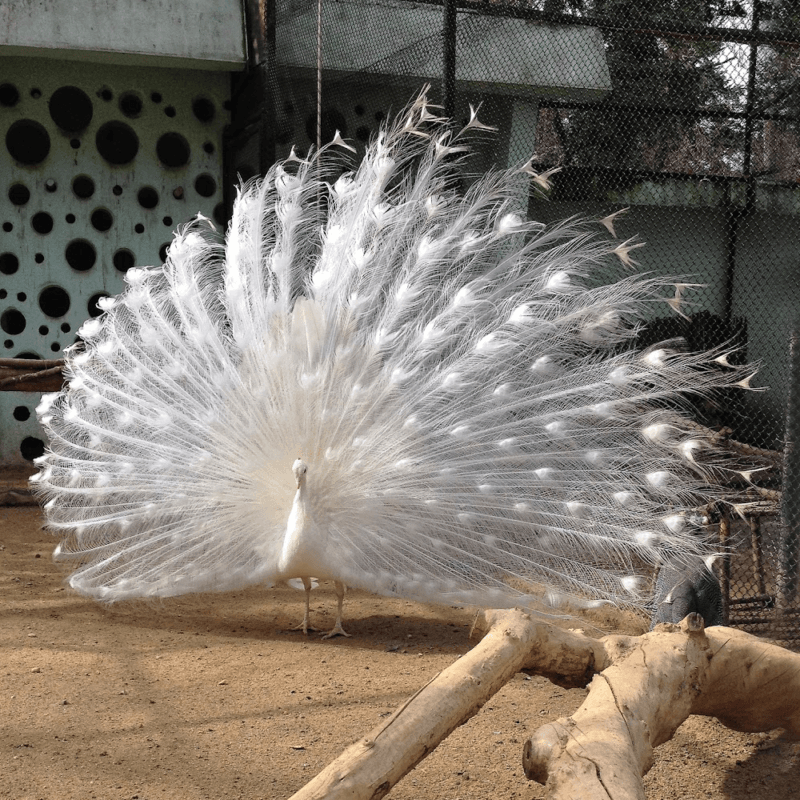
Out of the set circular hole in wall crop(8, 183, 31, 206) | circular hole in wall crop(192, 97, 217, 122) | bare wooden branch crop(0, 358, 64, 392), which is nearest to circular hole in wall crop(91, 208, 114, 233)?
circular hole in wall crop(8, 183, 31, 206)

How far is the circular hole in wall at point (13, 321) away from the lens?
8.81 m

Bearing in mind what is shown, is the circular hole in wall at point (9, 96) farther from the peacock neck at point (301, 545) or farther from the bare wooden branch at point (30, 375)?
the peacock neck at point (301, 545)

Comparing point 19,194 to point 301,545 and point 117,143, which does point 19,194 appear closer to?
point 117,143

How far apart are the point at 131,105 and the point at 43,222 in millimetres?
1404

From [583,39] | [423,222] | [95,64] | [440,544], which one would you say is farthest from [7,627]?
[95,64]

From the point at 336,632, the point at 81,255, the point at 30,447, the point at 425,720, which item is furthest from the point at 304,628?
the point at 81,255

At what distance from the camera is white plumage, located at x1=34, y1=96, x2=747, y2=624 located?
4133mm

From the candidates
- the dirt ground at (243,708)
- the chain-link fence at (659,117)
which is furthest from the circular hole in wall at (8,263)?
the dirt ground at (243,708)

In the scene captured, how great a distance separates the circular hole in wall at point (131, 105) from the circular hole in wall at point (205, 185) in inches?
32.3

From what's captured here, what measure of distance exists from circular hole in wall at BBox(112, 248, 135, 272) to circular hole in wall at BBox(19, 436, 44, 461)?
6.07 feet

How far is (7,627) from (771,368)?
485 centimetres

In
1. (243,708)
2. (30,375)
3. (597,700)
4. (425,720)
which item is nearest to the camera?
(425,720)

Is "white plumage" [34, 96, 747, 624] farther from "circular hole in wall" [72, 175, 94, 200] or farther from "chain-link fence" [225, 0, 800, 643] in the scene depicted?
"circular hole in wall" [72, 175, 94, 200]

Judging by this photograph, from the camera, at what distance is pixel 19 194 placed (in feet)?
28.7
